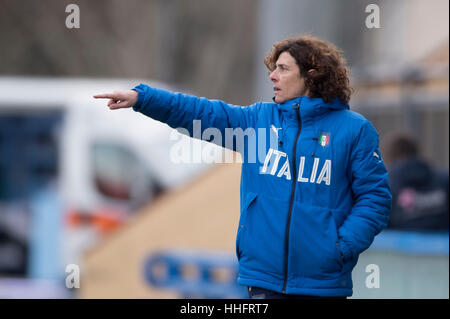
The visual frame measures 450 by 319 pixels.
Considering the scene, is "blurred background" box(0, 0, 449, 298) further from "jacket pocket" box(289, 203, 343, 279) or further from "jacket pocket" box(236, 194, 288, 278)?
"jacket pocket" box(289, 203, 343, 279)

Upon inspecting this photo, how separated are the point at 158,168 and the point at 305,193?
897cm

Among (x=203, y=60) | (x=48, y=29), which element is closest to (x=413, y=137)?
(x=48, y=29)

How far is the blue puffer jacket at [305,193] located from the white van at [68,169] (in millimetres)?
8343

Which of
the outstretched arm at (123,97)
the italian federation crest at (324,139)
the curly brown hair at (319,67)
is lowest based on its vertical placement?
the italian federation crest at (324,139)

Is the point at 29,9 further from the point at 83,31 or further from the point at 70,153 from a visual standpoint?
the point at 70,153

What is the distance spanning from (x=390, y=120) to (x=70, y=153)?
567 cm

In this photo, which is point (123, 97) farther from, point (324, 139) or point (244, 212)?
point (324, 139)

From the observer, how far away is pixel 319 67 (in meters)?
3.96

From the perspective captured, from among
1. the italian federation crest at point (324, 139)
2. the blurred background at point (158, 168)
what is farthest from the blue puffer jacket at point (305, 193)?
the blurred background at point (158, 168)

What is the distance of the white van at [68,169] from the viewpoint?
12.6m

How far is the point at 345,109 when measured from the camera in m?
4.01

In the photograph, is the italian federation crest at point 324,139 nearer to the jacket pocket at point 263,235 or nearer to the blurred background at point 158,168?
the jacket pocket at point 263,235

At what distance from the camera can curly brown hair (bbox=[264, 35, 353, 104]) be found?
3953 millimetres

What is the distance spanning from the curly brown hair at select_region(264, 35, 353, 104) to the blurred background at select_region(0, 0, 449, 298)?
2449 mm
